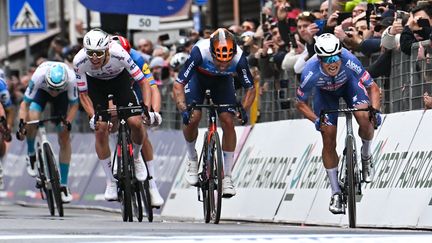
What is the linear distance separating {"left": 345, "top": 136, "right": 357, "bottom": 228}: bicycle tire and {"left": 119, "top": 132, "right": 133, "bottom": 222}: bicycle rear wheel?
2.52 metres

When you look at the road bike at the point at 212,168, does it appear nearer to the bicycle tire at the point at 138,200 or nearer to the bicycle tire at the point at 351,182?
the bicycle tire at the point at 138,200

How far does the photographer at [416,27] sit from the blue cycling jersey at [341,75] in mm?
788

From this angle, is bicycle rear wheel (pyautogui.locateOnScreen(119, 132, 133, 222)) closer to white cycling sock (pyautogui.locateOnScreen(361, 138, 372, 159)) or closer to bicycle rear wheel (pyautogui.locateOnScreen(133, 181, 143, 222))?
bicycle rear wheel (pyautogui.locateOnScreen(133, 181, 143, 222))

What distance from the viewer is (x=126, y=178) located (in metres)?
15.9

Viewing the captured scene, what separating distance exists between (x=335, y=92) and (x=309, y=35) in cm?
278

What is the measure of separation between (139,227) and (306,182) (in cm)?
364

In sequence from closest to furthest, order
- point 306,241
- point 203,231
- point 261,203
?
point 306,241, point 203,231, point 261,203

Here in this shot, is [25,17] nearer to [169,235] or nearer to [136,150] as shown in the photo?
[136,150]

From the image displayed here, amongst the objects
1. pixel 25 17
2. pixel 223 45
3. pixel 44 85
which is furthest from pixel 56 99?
pixel 25 17

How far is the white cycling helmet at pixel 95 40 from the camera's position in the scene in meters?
15.9

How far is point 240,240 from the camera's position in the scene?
11.0 m

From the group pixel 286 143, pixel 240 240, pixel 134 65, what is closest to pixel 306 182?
pixel 286 143

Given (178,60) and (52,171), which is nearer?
(52,171)

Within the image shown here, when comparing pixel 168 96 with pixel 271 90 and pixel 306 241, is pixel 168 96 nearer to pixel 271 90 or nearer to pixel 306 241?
pixel 271 90
